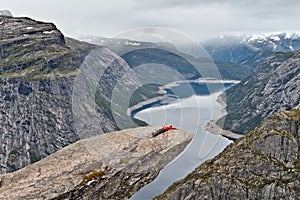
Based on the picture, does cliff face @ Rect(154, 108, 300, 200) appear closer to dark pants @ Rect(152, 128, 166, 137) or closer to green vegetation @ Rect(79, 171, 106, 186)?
dark pants @ Rect(152, 128, 166, 137)

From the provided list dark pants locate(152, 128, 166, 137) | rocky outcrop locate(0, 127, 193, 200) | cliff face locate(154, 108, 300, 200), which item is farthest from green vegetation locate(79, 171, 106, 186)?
cliff face locate(154, 108, 300, 200)

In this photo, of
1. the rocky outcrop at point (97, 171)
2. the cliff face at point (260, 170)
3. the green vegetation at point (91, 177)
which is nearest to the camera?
the rocky outcrop at point (97, 171)

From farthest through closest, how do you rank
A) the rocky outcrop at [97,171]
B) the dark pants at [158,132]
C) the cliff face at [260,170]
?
the cliff face at [260,170], the dark pants at [158,132], the rocky outcrop at [97,171]

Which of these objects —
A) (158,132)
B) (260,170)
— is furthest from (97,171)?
(260,170)

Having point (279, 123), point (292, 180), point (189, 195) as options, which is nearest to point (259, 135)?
point (279, 123)

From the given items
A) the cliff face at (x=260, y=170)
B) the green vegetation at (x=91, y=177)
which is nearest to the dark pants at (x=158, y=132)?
the green vegetation at (x=91, y=177)

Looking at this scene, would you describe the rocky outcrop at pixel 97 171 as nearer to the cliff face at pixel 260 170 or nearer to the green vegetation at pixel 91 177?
A: the green vegetation at pixel 91 177

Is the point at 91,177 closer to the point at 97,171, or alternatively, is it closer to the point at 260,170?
the point at 97,171
